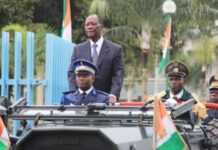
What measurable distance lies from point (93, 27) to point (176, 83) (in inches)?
40.8

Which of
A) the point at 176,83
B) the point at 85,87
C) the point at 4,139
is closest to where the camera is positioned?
the point at 4,139

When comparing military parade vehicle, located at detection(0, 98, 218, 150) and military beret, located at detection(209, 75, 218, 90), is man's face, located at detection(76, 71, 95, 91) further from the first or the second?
military beret, located at detection(209, 75, 218, 90)

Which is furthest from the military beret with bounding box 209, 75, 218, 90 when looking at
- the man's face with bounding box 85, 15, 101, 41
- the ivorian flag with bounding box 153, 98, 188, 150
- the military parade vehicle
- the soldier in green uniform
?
the ivorian flag with bounding box 153, 98, 188, 150

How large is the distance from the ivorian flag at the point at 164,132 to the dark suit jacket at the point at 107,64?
9.03 feet

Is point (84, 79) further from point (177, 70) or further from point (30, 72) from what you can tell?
point (30, 72)

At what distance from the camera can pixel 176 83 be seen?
648cm

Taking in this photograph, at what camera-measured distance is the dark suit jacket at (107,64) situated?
729 cm

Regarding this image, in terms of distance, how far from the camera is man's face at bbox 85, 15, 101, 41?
22.9 feet

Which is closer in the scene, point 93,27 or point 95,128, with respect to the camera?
point 95,128

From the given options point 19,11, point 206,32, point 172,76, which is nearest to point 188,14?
point 206,32

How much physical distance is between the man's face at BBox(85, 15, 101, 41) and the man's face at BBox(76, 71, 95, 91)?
1.02 metres

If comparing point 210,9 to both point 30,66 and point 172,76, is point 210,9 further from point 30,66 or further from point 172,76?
point 172,76

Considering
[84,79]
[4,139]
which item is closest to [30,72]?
[84,79]

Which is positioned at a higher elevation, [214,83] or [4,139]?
[214,83]
